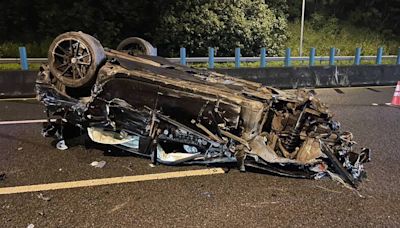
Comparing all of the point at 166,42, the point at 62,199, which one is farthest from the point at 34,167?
the point at 166,42

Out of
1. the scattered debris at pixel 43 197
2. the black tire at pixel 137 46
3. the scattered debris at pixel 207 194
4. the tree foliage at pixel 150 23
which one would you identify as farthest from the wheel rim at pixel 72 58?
the tree foliage at pixel 150 23

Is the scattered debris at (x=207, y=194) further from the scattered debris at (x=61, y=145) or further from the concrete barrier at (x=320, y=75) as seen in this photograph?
the concrete barrier at (x=320, y=75)

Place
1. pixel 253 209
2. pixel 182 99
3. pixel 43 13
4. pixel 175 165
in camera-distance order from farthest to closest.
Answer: pixel 43 13
pixel 175 165
pixel 182 99
pixel 253 209

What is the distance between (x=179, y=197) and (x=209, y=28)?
40.1ft

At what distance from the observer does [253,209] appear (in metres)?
3.15

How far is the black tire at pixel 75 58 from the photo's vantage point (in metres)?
4.09

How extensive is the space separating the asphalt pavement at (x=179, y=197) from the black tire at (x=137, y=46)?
1.77m

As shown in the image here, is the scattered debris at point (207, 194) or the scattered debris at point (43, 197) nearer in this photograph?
the scattered debris at point (43, 197)

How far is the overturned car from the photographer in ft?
12.2

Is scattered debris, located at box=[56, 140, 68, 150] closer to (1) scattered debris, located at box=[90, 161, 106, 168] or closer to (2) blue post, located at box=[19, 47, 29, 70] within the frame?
(1) scattered debris, located at box=[90, 161, 106, 168]

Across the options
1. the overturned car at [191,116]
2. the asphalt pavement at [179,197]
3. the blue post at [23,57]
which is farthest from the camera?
the blue post at [23,57]

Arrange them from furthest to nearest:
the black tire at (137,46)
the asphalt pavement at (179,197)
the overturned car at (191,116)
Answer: the black tire at (137,46), the overturned car at (191,116), the asphalt pavement at (179,197)

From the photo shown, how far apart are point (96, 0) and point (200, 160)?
13.2 m

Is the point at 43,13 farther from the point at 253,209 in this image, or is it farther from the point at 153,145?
the point at 253,209
